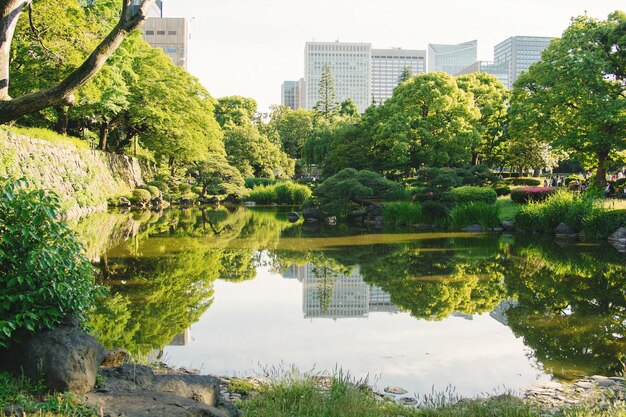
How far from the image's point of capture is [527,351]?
16.6ft

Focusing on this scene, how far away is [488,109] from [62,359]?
28133 millimetres

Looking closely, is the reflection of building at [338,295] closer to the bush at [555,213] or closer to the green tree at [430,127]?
the bush at [555,213]

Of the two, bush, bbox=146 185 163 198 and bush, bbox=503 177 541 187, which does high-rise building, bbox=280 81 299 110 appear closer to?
bush, bbox=146 185 163 198

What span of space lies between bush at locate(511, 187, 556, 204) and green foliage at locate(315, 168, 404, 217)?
3.99 meters

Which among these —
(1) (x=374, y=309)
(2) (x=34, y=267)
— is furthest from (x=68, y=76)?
(1) (x=374, y=309)

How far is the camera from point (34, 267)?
126 inches

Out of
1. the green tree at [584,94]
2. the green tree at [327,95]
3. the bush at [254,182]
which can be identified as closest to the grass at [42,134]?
the bush at [254,182]

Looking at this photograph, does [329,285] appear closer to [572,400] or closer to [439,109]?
[572,400]

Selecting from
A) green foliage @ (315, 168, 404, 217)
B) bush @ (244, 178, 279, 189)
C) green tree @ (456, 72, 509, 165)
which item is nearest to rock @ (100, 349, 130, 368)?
green foliage @ (315, 168, 404, 217)

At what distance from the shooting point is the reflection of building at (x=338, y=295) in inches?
259

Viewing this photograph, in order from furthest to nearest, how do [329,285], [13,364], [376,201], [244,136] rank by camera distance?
[244,136] < [376,201] < [329,285] < [13,364]

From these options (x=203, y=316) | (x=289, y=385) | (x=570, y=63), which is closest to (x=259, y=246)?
(x=203, y=316)

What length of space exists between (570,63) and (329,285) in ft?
50.2

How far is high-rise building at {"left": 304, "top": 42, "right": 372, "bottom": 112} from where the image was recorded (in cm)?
12544
